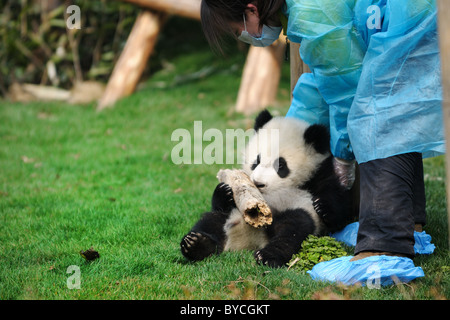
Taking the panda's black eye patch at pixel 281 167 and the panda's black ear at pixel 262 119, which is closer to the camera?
the panda's black eye patch at pixel 281 167

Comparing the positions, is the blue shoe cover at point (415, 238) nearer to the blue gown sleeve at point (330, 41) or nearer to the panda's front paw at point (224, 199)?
the panda's front paw at point (224, 199)

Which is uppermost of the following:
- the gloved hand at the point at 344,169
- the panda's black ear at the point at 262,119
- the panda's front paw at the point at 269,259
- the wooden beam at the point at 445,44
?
the wooden beam at the point at 445,44

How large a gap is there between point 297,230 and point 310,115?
3.00 feet

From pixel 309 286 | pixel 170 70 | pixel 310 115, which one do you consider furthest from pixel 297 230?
pixel 170 70

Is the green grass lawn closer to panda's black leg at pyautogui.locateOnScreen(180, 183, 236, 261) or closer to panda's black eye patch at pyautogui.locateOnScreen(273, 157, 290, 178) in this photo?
panda's black leg at pyautogui.locateOnScreen(180, 183, 236, 261)

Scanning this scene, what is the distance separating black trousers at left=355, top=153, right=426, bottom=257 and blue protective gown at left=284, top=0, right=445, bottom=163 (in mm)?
66

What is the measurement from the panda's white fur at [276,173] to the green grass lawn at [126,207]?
0.62 ft

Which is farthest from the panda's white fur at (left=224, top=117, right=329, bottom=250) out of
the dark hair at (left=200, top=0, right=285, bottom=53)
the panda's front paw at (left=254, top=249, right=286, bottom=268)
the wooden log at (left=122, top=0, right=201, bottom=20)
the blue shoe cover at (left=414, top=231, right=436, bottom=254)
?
the wooden log at (left=122, top=0, right=201, bottom=20)

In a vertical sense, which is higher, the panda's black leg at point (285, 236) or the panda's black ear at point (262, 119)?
the panda's black ear at point (262, 119)

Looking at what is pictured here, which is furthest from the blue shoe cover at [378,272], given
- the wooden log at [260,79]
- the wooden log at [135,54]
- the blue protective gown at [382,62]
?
the wooden log at [135,54]

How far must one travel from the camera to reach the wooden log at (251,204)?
280 centimetres
